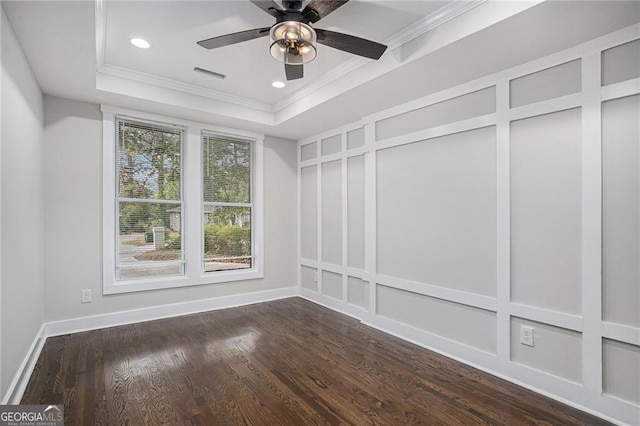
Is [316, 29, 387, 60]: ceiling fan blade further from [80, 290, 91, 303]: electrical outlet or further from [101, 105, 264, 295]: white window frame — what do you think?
[80, 290, 91, 303]: electrical outlet

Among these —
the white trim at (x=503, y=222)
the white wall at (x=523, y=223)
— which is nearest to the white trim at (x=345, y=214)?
the white wall at (x=523, y=223)

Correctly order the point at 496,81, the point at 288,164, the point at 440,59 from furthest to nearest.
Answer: the point at 288,164 → the point at 496,81 → the point at 440,59

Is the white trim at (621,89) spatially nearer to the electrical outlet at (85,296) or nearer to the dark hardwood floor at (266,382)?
the dark hardwood floor at (266,382)

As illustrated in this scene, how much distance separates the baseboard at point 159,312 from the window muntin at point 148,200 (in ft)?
1.40

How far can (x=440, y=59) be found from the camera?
2.52 metres

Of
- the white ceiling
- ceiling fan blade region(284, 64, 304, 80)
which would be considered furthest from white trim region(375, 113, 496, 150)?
ceiling fan blade region(284, 64, 304, 80)

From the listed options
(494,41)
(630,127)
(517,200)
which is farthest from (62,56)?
(630,127)

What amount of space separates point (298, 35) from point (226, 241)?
3.26m

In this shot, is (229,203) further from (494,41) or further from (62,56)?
(494,41)

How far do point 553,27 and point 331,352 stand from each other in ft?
9.93

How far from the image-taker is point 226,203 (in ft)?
15.2

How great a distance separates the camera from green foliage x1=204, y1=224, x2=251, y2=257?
4.51m

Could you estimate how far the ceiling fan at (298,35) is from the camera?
79.8 inches

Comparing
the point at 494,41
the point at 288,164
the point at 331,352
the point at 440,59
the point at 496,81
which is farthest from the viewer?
the point at 288,164
